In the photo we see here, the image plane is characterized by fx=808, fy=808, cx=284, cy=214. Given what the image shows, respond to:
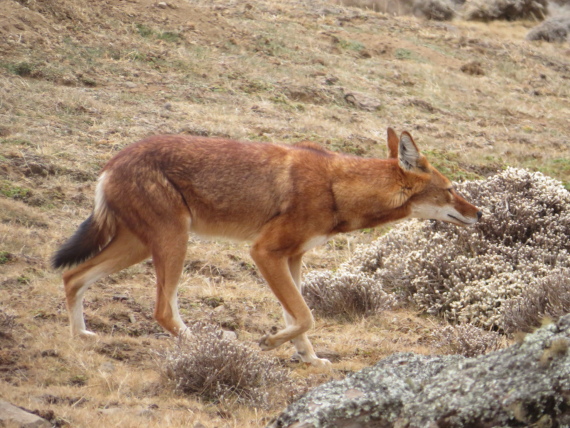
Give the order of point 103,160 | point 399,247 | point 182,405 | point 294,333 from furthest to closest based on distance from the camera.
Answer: point 103,160, point 399,247, point 294,333, point 182,405

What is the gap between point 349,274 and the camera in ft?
27.3

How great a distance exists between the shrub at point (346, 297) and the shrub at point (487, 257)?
14 cm

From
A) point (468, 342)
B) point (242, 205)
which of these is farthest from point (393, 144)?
point (468, 342)

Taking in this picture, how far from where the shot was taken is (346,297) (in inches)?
321

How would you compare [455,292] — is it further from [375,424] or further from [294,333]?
[375,424]

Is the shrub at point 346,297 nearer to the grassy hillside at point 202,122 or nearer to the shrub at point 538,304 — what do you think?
the grassy hillside at point 202,122

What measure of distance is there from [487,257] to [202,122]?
613cm

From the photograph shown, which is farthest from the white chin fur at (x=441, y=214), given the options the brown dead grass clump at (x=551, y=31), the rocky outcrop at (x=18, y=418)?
the brown dead grass clump at (x=551, y=31)

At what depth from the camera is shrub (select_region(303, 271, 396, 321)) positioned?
321 inches

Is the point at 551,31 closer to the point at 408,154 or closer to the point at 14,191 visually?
the point at 14,191

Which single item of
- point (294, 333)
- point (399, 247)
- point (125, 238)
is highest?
point (125, 238)

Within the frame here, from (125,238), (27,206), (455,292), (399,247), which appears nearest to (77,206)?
(27,206)

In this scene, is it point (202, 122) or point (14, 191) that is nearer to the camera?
point (14, 191)

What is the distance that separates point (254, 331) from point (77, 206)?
3.28 m
